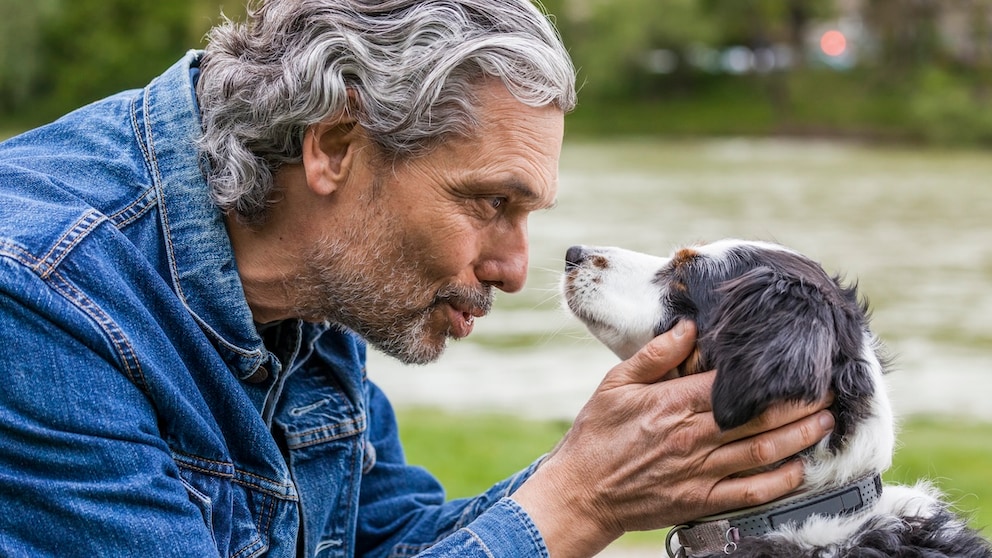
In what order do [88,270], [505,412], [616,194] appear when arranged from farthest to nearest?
[616,194], [505,412], [88,270]

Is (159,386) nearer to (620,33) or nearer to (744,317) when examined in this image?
(744,317)

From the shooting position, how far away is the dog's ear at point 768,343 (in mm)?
2369

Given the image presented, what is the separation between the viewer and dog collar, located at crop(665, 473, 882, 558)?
8.46 ft

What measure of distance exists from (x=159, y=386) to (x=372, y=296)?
60 cm

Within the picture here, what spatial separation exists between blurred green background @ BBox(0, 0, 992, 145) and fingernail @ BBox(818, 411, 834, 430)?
1516 inches

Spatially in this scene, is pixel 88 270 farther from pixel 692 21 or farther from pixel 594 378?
pixel 692 21

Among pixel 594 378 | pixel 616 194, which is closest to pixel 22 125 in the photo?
pixel 616 194

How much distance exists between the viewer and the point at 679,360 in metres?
2.59

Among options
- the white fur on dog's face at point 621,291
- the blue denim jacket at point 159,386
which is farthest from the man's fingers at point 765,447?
the white fur on dog's face at point 621,291

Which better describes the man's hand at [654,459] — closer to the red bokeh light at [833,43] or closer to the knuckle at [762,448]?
the knuckle at [762,448]

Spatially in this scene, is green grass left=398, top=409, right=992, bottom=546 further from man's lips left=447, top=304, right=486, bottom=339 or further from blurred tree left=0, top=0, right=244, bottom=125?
blurred tree left=0, top=0, right=244, bottom=125

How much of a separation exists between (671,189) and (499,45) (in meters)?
21.8

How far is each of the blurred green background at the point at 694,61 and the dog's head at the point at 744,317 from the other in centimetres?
3799

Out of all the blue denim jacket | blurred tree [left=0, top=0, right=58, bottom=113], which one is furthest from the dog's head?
blurred tree [left=0, top=0, right=58, bottom=113]
